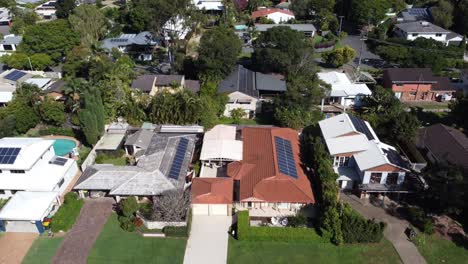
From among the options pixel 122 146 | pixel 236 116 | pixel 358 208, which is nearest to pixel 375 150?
pixel 358 208

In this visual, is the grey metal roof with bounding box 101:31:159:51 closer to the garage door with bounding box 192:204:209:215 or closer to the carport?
the carport

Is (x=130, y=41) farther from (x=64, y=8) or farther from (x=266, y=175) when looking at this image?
(x=266, y=175)

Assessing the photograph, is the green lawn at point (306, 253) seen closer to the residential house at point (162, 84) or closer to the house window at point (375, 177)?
the house window at point (375, 177)

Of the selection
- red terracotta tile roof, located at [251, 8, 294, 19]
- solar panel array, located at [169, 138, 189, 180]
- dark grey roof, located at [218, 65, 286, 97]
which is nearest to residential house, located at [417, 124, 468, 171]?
dark grey roof, located at [218, 65, 286, 97]

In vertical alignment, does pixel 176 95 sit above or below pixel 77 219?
above

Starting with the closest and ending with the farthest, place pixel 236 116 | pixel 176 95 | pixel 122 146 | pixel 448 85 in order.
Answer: pixel 122 146
pixel 176 95
pixel 236 116
pixel 448 85

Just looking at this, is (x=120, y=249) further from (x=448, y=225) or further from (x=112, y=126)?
(x=448, y=225)
